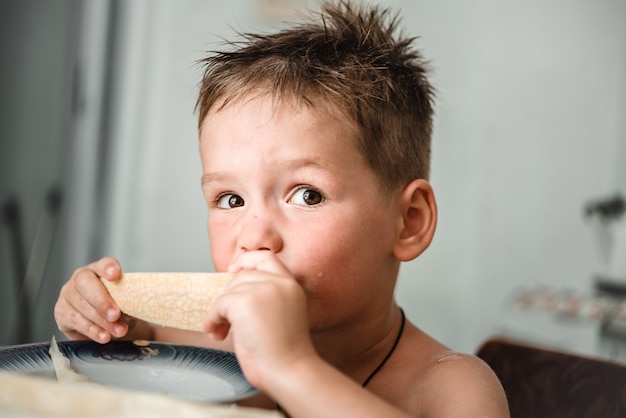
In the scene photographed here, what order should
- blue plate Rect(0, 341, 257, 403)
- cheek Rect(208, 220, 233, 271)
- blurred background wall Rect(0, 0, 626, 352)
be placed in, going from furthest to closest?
blurred background wall Rect(0, 0, 626, 352)
cheek Rect(208, 220, 233, 271)
blue plate Rect(0, 341, 257, 403)

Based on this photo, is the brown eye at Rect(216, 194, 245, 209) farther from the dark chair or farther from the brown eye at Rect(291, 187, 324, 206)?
the dark chair

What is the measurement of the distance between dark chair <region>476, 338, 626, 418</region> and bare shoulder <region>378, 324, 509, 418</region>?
122mm

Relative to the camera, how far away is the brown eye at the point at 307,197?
74 centimetres

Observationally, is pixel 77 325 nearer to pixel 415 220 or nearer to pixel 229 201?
pixel 229 201

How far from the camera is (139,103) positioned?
2578mm

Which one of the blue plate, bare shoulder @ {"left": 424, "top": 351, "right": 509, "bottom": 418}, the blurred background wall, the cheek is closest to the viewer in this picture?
the blue plate

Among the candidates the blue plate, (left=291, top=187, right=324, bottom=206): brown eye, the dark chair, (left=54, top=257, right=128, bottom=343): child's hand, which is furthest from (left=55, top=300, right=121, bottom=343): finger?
the dark chair

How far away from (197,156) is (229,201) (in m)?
2.03

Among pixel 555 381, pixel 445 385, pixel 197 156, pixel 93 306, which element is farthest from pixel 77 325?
pixel 197 156

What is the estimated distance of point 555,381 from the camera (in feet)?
2.86

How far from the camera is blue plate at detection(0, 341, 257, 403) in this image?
51 cm

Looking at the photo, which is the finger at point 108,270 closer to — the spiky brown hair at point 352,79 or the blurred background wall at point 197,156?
the spiky brown hair at point 352,79

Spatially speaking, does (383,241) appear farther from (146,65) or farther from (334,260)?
(146,65)

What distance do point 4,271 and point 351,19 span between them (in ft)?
4.58
